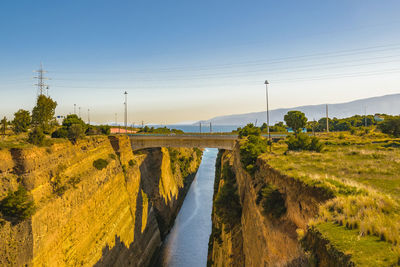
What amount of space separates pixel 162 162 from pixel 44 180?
26588mm

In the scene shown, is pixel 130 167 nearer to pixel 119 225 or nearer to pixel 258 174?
pixel 119 225

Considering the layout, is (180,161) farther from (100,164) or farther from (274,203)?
(274,203)

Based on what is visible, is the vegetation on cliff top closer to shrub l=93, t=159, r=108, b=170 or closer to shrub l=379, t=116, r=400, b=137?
shrub l=93, t=159, r=108, b=170

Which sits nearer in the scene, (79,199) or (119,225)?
(79,199)

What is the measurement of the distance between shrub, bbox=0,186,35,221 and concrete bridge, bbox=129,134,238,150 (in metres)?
24.7

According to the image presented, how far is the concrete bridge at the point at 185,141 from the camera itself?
39.8 meters

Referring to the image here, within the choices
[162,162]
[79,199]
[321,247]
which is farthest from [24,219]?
[162,162]

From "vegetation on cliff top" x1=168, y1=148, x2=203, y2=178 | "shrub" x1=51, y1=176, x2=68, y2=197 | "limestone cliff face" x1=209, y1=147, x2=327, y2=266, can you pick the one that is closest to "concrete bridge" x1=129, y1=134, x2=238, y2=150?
"vegetation on cliff top" x1=168, y1=148, x2=203, y2=178

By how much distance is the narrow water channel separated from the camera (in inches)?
1262

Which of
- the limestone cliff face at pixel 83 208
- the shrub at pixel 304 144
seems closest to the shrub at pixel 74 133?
the limestone cliff face at pixel 83 208

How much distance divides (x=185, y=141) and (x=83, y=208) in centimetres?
2064

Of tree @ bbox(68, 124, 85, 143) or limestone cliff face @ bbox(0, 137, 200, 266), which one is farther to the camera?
tree @ bbox(68, 124, 85, 143)

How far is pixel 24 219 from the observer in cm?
1614

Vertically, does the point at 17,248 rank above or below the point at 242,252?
above
